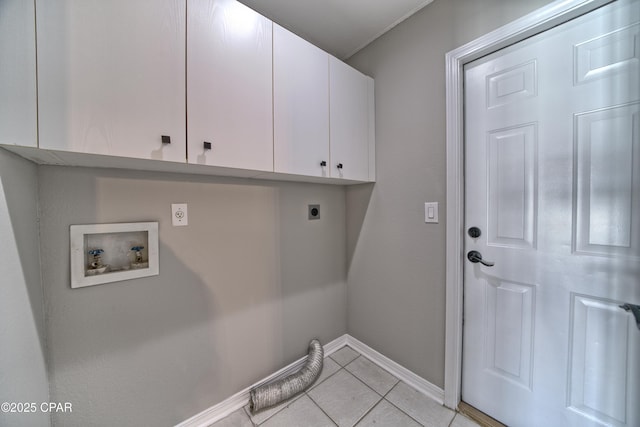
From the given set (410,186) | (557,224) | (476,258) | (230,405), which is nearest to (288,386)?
(230,405)

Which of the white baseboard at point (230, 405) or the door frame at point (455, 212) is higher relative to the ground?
the door frame at point (455, 212)

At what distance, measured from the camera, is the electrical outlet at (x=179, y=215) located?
113 cm

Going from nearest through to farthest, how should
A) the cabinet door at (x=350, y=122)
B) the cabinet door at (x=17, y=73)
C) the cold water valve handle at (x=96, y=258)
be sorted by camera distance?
the cabinet door at (x=17, y=73)
the cold water valve handle at (x=96, y=258)
the cabinet door at (x=350, y=122)

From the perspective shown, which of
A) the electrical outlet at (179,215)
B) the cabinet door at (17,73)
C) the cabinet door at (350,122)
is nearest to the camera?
the cabinet door at (17,73)

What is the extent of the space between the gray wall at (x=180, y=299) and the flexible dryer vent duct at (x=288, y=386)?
12cm

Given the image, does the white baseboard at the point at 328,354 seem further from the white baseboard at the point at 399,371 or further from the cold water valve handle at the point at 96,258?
the cold water valve handle at the point at 96,258

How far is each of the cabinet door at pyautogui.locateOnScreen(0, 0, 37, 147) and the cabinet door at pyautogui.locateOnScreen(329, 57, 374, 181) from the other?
118cm

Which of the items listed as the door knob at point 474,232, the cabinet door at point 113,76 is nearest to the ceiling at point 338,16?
the cabinet door at point 113,76

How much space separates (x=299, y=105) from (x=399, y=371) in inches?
73.1

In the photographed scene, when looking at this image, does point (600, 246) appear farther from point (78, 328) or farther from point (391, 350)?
point (78, 328)

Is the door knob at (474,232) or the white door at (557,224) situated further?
the door knob at (474,232)

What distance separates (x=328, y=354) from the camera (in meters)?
1.78

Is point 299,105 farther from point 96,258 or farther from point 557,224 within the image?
point 557,224

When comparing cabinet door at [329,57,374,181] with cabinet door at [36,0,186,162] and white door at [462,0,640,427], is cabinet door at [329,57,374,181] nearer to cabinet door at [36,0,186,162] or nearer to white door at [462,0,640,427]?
white door at [462,0,640,427]
